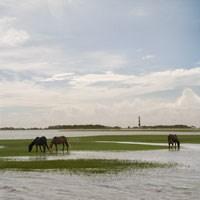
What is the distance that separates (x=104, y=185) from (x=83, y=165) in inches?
321

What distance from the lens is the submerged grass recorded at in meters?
26.0

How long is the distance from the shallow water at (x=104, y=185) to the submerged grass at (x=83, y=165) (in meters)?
1.75

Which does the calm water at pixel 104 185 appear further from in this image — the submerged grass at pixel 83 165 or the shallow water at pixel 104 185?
the submerged grass at pixel 83 165

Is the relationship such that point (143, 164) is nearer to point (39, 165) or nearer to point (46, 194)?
point (39, 165)

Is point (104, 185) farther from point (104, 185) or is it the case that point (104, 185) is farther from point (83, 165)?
point (83, 165)

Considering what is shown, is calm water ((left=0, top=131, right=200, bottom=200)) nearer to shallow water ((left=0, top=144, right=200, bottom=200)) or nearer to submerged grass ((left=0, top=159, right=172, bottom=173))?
shallow water ((left=0, top=144, right=200, bottom=200))

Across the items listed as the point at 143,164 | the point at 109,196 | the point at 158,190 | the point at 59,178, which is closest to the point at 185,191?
the point at 158,190

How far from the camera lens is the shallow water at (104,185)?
57.7ft

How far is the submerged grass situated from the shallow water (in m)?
1.75

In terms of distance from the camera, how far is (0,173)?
24.5 m

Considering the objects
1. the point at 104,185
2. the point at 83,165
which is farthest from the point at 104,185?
the point at 83,165

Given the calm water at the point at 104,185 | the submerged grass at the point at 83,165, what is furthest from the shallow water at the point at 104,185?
the submerged grass at the point at 83,165

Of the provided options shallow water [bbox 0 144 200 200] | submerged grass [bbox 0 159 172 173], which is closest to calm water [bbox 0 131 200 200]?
shallow water [bbox 0 144 200 200]

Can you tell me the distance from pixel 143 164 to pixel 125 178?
6712 mm
